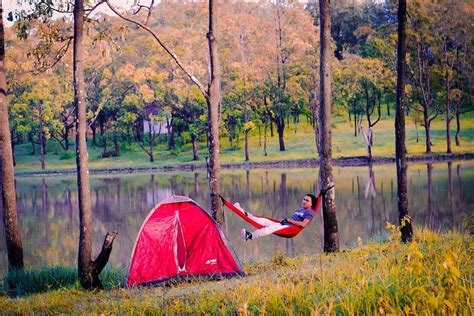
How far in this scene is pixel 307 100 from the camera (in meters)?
41.5

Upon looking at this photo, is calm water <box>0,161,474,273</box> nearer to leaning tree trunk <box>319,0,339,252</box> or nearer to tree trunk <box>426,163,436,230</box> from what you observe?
tree trunk <box>426,163,436,230</box>

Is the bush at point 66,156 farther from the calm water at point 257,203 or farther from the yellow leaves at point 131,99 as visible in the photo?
the calm water at point 257,203

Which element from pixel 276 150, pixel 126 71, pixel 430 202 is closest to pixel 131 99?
pixel 126 71

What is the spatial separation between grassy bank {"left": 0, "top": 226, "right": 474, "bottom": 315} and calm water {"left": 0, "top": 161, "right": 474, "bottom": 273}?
2439mm

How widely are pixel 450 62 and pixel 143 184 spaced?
74.8 feet

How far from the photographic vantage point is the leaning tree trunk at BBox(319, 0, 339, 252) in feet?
34.9

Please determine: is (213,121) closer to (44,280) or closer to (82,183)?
(82,183)

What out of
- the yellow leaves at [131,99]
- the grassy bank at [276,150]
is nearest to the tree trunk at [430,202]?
the grassy bank at [276,150]

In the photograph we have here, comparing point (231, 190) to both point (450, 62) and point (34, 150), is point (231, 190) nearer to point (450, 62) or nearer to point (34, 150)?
point (450, 62)

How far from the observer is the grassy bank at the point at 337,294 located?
4098 millimetres

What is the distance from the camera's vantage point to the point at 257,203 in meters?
21.3

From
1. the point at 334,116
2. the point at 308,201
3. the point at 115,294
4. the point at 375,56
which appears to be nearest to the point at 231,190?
the point at 308,201

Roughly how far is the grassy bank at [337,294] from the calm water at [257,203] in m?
2.44

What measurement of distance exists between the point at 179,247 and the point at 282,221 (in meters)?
1.83
